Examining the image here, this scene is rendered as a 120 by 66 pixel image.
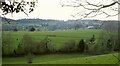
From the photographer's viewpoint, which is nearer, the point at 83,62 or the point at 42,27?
the point at 42,27

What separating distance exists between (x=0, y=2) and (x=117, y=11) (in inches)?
44.3

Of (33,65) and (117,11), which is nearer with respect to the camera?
(117,11)

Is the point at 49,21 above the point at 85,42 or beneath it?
above

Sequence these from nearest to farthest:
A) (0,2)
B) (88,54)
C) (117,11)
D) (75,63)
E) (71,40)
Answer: (0,2) < (117,11) < (71,40) < (88,54) < (75,63)

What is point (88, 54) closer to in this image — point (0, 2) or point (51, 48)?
point (51, 48)

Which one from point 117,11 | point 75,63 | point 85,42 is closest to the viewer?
point 117,11

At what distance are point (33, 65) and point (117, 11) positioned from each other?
9.05 metres

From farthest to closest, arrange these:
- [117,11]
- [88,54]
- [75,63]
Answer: [75,63]
[88,54]
[117,11]

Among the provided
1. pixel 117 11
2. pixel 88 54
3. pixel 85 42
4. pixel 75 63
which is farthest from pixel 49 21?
pixel 75 63

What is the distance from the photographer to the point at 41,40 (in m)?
10.1

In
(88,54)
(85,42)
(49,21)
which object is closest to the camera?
(49,21)

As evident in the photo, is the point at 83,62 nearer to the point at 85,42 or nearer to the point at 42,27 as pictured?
the point at 85,42

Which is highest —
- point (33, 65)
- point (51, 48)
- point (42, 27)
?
point (42, 27)

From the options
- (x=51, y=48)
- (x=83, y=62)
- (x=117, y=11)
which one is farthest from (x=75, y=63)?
(x=117, y=11)
